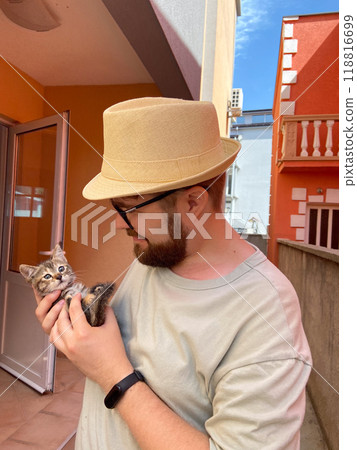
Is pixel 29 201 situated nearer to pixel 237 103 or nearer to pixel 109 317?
pixel 109 317

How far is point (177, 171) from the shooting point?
0.49 metres

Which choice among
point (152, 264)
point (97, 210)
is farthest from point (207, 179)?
point (97, 210)

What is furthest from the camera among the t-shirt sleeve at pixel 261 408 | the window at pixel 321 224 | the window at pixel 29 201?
the window at pixel 321 224

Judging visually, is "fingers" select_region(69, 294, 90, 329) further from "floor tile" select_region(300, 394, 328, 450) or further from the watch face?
"floor tile" select_region(300, 394, 328, 450)

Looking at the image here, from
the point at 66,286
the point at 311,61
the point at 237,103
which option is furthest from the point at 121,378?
the point at 237,103

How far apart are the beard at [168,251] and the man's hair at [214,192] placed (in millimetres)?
28

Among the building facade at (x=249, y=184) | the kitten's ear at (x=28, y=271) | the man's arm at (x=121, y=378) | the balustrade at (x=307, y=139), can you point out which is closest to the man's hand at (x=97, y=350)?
the man's arm at (x=121, y=378)

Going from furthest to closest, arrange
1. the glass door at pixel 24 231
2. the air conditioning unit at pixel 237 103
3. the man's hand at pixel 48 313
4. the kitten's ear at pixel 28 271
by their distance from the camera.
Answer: the air conditioning unit at pixel 237 103, the glass door at pixel 24 231, the kitten's ear at pixel 28 271, the man's hand at pixel 48 313

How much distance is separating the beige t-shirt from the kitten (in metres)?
0.10

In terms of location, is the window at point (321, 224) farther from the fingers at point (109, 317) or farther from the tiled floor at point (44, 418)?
A: the fingers at point (109, 317)

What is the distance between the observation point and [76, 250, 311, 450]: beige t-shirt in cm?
37

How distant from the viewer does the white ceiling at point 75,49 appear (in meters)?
1.51

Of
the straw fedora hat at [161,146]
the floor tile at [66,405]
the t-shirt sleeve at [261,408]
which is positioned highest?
the straw fedora hat at [161,146]

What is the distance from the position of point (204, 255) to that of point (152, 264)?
10 cm
